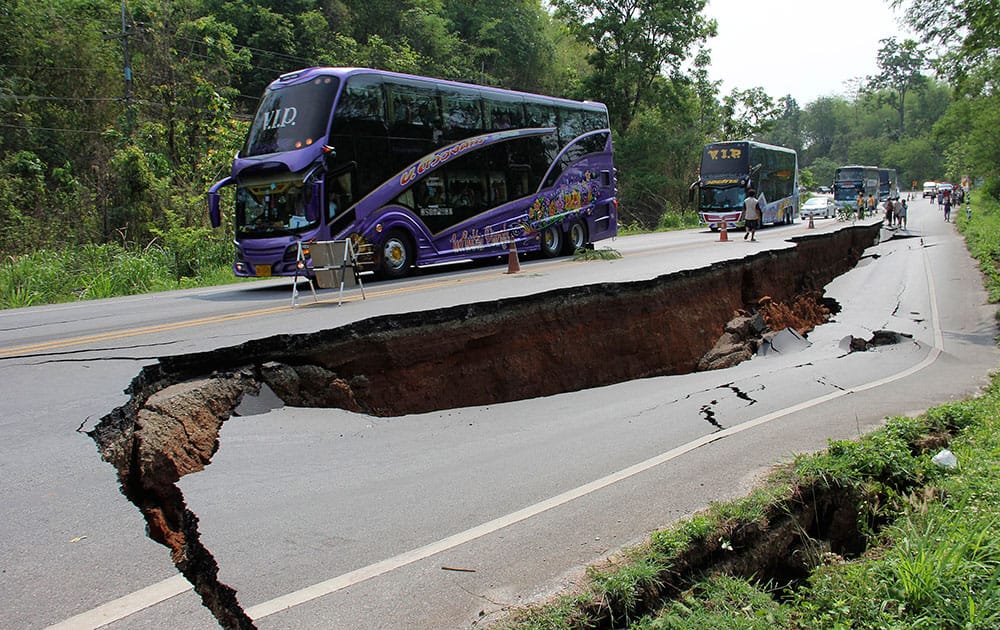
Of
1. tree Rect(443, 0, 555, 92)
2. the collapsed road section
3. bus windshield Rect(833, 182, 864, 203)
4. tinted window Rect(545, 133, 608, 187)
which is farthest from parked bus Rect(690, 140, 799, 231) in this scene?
tree Rect(443, 0, 555, 92)

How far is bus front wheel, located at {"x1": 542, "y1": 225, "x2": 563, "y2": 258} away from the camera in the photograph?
17391 mm

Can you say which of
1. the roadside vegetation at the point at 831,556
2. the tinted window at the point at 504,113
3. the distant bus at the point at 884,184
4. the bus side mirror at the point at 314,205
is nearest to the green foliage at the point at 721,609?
the roadside vegetation at the point at 831,556

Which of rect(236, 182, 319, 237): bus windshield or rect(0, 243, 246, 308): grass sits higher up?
rect(236, 182, 319, 237): bus windshield

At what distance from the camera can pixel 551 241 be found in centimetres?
1759

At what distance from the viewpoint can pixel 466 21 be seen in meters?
51.4

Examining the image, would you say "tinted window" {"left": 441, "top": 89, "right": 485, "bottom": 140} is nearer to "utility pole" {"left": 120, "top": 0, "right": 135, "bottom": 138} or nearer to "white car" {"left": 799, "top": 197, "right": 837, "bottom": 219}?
"utility pole" {"left": 120, "top": 0, "right": 135, "bottom": 138}

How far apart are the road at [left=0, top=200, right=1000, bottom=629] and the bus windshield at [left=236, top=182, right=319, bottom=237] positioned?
3.07 meters

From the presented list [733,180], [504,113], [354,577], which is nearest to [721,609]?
[354,577]

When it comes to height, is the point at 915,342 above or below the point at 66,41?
below

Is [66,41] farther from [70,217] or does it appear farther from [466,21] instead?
[466,21]

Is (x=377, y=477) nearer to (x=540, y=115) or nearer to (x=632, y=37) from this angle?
(x=540, y=115)

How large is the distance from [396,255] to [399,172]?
1.62 meters

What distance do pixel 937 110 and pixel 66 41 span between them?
122872 millimetres

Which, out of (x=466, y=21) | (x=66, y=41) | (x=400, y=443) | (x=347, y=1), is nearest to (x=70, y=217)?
(x=66, y=41)
